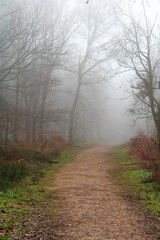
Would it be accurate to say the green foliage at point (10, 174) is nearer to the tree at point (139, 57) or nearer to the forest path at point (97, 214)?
the forest path at point (97, 214)

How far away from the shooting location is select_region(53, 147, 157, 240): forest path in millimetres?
3953

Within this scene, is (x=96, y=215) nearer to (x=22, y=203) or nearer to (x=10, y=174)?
(x=22, y=203)

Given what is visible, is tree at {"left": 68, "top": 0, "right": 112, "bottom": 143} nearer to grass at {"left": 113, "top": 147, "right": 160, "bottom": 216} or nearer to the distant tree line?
the distant tree line

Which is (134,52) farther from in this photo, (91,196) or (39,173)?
(91,196)

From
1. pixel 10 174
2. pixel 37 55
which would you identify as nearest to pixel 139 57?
pixel 37 55

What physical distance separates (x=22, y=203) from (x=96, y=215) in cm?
185

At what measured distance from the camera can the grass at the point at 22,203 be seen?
13.0ft

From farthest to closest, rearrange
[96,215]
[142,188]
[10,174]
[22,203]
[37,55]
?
[37,55]
[10,174]
[142,188]
[22,203]
[96,215]

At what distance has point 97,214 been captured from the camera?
4977mm

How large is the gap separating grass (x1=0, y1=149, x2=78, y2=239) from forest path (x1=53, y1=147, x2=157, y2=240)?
0.51 m

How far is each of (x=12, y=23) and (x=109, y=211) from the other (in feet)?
28.6

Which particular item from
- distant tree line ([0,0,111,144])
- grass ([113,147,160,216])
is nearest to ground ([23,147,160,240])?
grass ([113,147,160,216])

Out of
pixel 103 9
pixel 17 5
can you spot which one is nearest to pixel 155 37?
pixel 17 5

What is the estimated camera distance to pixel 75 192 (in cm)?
684
